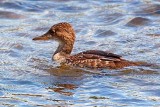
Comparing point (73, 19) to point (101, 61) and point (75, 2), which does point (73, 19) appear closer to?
point (75, 2)

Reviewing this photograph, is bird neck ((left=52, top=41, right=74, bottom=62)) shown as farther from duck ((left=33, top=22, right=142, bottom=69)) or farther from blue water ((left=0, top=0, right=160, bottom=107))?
blue water ((left=0, top=0, right=160, bottom=107))

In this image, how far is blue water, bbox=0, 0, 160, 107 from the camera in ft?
33.9

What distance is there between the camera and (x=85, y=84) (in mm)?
11172

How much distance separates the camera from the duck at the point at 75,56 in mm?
12281

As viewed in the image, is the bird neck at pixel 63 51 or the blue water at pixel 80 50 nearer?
the blue water at pixel 80 50

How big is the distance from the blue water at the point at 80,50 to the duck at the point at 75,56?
0.60ft

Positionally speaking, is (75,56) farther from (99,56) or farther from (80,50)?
(80,50)

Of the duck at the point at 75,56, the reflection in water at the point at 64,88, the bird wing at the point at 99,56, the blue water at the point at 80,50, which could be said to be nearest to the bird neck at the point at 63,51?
the duck at the point at 75,56

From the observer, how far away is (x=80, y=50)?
45.9 ft

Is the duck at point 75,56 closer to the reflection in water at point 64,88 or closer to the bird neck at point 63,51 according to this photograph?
the bird neck at point 63,51

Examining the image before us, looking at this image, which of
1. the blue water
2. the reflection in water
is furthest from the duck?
the reflection in water

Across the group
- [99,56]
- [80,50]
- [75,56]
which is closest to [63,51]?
[75,56]

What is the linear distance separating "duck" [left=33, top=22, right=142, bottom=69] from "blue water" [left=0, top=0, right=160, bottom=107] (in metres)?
0.18

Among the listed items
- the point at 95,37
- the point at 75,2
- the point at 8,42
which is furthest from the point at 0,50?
the point at 75,2
